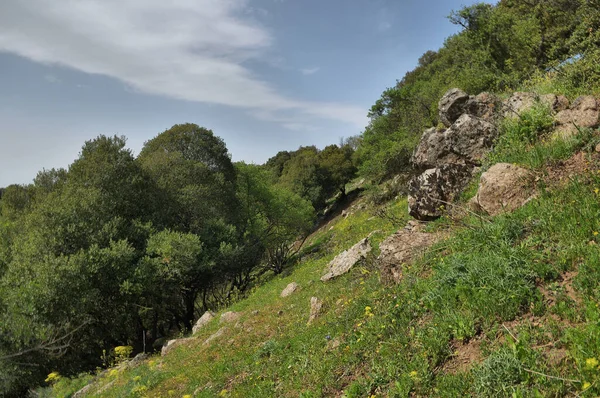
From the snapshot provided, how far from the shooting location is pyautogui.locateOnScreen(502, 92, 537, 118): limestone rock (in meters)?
9.13

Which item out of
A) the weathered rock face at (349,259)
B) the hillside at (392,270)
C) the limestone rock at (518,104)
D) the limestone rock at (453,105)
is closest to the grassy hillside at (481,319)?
the hillside at (392,270)

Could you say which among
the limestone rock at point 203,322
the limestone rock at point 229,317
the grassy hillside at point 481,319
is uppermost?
the grassy hillside at point 481,319

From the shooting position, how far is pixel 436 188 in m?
9.04

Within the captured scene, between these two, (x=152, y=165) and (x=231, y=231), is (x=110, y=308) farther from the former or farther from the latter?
(x=152, y=165)

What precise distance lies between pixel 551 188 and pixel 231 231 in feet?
64.7

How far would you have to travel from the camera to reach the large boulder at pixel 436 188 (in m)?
8.95

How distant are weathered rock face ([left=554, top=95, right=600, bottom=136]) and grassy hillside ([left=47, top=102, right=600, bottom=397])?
0.39 metres

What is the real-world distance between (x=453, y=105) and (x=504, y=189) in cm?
441

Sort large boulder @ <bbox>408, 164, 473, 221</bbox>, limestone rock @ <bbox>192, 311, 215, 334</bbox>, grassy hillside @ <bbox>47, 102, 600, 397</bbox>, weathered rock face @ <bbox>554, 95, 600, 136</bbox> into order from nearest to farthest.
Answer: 1. grassy hillside @ <bbox>47, 102, 600, 397</bbox>
2. weathered rock face @ <bbox>554, 95, 600, 136</bbox>
3. large boulder @ <bbox>408, 164, 473, 221</bbox>
4. limestone rock @ <bbox>192, 311, 215, 334</bbox>

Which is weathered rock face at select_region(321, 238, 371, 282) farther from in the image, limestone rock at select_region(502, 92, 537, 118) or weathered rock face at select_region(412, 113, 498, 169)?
limestone rock at select_region(502, 92, 537, 118)

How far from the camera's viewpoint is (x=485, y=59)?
23500 mm

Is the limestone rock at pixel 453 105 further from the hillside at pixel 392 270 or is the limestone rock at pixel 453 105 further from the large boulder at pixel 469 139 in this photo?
the large boulder at pixel 469 139

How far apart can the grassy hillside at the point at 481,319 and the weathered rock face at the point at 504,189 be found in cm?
25

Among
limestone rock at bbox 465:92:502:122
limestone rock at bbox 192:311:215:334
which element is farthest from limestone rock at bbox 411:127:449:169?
limestone rock at bbox 192:311:215:334
